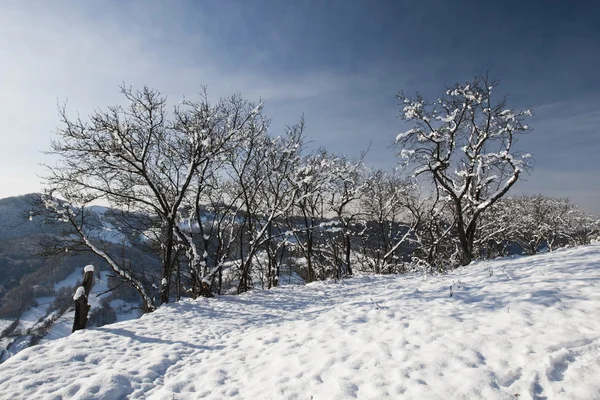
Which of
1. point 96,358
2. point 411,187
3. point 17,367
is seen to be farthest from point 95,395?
point 411,187

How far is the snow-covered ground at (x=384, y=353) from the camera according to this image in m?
3.28

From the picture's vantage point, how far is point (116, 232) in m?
13.0

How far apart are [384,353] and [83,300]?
25.9 ft

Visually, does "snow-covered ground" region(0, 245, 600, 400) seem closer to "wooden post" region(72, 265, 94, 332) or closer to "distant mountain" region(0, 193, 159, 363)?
"wooden post" region(72, 265, 94, 332)

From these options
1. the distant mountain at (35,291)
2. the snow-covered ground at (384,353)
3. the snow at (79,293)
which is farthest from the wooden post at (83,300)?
the distant mountain at (35,291)

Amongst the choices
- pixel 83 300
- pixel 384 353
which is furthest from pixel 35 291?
pixel 384 353

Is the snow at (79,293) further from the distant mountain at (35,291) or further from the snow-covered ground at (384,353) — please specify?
the distant mountain at (35,291)

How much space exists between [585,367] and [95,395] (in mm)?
6211

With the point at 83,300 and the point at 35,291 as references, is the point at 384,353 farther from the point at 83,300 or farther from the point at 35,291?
the point at 35,291

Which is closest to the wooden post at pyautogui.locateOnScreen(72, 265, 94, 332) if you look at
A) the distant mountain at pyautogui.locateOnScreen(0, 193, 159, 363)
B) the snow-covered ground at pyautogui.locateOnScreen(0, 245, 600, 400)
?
the snow-covered ground at pyautogui.locateOnScreen(0, 245, 600, 400)

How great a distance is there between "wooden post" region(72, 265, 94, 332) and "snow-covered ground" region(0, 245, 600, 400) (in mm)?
834

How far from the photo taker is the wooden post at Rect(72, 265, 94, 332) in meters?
7.59

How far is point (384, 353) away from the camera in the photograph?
171 inches

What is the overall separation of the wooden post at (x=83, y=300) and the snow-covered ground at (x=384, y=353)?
2.74ft
